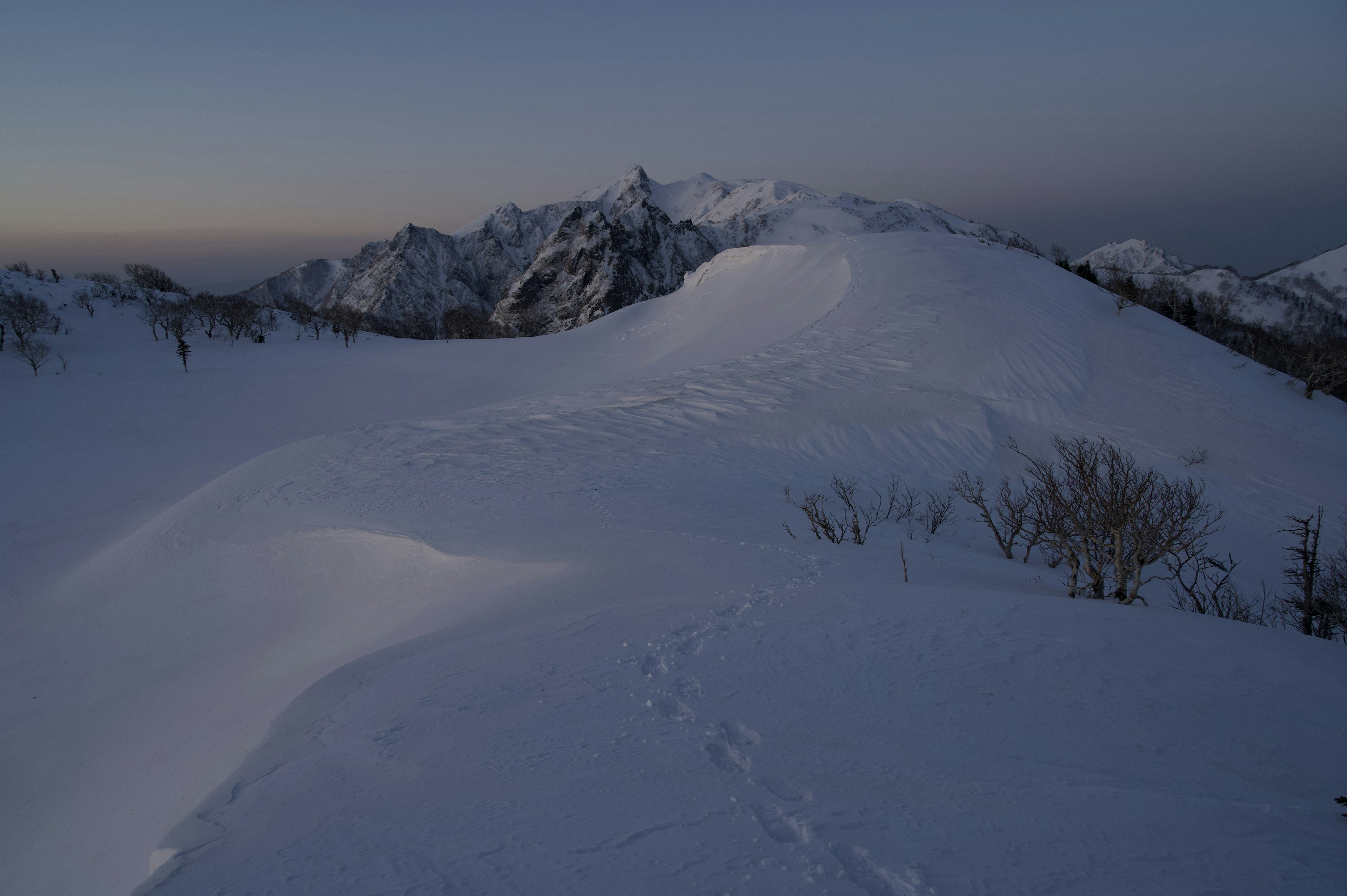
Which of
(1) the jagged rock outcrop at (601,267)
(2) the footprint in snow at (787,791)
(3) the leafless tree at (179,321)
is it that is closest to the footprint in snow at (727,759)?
(2) the footprint in snow at (787,791)

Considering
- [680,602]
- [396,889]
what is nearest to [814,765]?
[396,889]

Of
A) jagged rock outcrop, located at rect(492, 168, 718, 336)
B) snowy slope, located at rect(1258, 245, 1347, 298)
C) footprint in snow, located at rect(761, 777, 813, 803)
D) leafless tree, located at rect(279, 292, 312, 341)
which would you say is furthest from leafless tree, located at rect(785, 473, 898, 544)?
snowy slope, located at rect(1258, 245, 1347, 298)

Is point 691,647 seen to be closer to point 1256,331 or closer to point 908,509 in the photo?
point 908,509

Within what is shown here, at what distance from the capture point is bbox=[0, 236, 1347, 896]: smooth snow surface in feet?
8.57

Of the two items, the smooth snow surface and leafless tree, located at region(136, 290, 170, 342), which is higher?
leafless tree, located at region(136, 290, 170, 342)

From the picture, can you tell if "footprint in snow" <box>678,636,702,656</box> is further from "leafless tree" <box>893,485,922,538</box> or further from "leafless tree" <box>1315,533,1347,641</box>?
"leafless tree" <box>1315,533,1347,641</box>

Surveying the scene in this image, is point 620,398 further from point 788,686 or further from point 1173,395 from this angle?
point 1173,395

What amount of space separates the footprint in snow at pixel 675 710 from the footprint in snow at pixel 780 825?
0.83 meters

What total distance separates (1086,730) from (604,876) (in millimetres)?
2794

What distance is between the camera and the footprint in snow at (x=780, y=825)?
8.57 ft

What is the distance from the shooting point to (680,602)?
5.42m

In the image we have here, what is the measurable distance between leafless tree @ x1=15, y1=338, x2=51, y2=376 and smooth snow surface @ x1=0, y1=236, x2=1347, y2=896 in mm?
18767

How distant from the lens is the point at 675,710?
3.70 metres

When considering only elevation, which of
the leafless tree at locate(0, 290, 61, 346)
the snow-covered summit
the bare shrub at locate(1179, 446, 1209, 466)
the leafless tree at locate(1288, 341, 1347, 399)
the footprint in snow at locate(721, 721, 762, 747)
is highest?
the snow-covered summit
